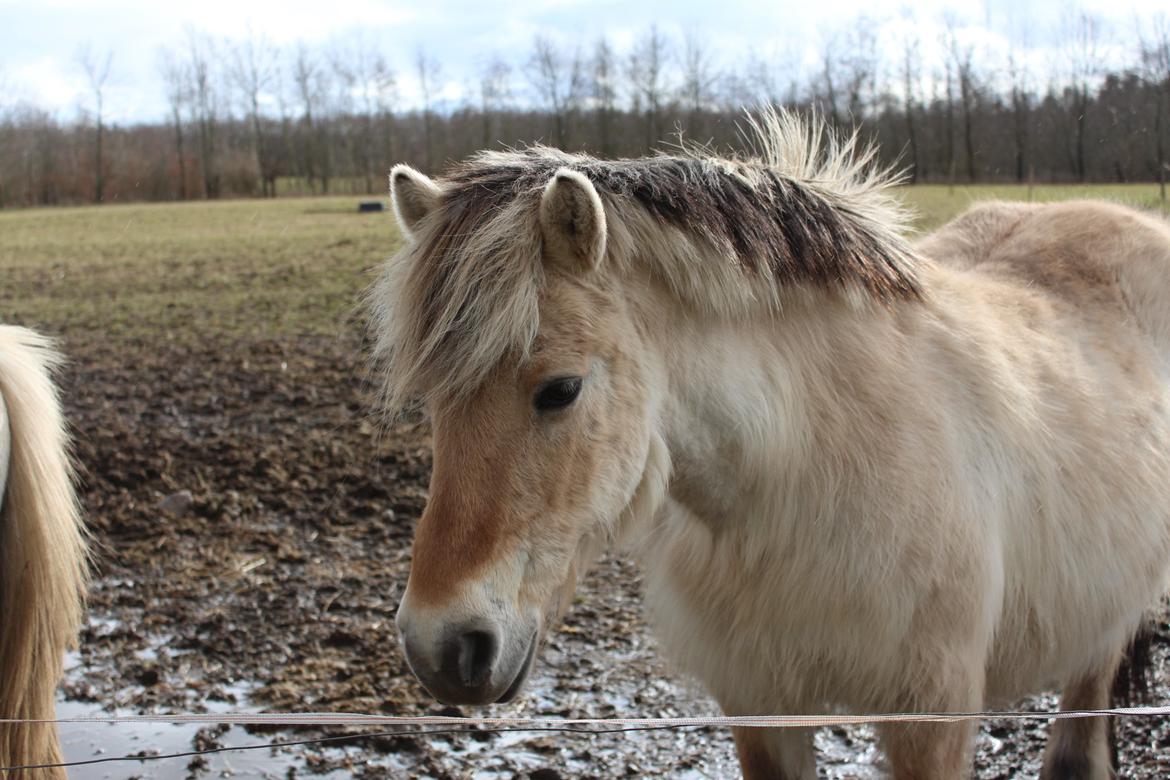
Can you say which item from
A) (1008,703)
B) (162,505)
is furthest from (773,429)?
(162,505)

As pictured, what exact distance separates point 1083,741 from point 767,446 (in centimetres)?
178

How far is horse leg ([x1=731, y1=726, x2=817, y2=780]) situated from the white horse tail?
5.44ft

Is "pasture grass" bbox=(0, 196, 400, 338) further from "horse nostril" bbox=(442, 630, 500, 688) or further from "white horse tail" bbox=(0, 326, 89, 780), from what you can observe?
"horse nostril" bbox=(442, 630, 500, 688)

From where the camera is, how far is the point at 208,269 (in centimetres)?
1507

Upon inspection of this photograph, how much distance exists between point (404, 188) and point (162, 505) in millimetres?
3866

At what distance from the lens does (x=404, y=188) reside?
203 cm

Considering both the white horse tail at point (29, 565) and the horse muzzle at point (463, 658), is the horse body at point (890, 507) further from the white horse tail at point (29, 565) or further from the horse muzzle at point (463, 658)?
the white horse tail at point (29, 565)

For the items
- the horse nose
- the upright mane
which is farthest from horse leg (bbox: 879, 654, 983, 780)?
the horse nose

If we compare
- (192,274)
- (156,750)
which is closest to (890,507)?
(156,750)

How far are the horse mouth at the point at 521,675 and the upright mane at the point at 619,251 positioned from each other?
49 cm

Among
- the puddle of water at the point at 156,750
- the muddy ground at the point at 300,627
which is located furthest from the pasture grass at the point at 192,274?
the puddle of water at the point at 156,750

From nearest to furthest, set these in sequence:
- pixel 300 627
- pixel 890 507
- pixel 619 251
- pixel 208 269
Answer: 1. pixel 619 251
2. pixel 890 507
3. pixel 300 627
4. pixel 208 269

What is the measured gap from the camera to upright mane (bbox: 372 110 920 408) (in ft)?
5.81

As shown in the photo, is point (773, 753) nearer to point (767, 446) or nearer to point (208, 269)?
point (767, 446)
